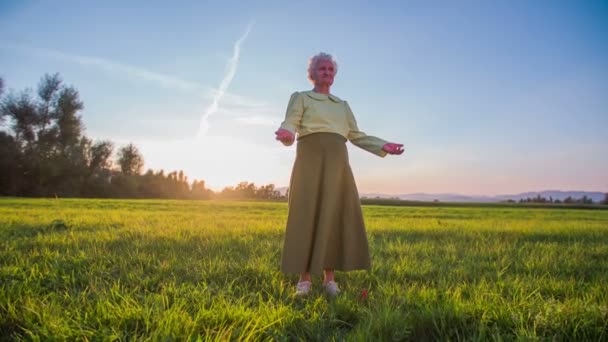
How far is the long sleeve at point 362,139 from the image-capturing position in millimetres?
3908

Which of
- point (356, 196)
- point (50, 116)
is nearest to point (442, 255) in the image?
point (356, 196)

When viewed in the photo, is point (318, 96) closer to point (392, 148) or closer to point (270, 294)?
point (392, 148)

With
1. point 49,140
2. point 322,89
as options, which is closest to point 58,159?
point 49,140

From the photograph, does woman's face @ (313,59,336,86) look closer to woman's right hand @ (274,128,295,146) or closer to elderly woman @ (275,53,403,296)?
elderly woman @ (275,53,403,296)

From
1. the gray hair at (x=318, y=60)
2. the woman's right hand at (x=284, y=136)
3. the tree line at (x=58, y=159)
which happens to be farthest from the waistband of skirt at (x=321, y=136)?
the tree line at (x=58, y=159)

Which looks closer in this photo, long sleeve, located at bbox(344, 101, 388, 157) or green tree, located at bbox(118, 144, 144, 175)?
long sleeve, located at bbox(344, 101, 388, 157)

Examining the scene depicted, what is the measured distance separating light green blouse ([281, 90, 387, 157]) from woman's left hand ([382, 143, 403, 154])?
40mm

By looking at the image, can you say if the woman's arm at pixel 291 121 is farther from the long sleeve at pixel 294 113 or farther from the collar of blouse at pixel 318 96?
the collar of blouse at pixel 318 96

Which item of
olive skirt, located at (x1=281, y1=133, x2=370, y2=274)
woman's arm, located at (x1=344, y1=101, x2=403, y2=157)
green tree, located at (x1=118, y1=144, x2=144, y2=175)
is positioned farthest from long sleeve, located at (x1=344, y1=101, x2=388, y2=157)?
green tree, located at (x1=118, y1=144, x2=144, y2=175)

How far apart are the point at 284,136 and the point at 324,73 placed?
2.98 ft

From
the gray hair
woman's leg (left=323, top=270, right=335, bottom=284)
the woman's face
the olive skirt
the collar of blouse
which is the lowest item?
woman's leg (left=323, top=270, right=335, bottom=284)

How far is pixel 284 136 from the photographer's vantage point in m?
3.31

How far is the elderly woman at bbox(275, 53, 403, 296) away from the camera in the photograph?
11.5 feet

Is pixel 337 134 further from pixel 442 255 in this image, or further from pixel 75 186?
pixel 75 186
